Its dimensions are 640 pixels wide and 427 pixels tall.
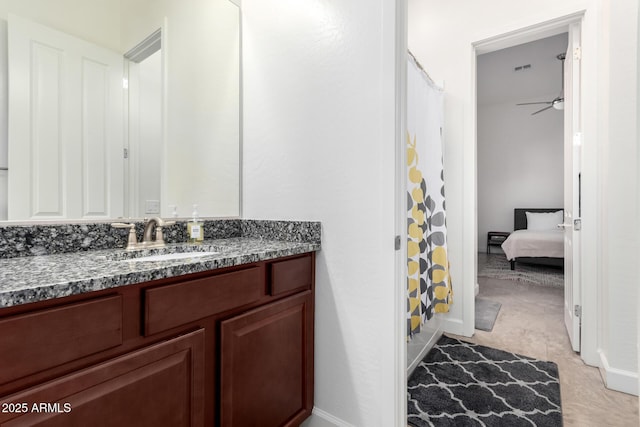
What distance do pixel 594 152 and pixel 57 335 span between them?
268 centimetres

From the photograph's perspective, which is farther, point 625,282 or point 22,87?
point 625,282

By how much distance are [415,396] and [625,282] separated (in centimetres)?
133

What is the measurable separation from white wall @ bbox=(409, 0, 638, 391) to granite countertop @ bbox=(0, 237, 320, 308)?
1.89m

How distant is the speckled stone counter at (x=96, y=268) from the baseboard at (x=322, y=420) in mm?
751

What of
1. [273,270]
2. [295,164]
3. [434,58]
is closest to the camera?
[273,270]

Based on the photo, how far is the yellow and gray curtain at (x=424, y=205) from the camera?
184 cm

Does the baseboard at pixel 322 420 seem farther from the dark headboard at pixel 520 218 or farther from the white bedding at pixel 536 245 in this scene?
the dark headboard at pixel 520 218

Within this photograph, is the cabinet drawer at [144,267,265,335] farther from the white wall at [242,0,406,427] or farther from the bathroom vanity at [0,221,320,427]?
the white wall at [242,0,406,427]

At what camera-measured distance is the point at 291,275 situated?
1.27m

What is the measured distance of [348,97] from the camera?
1334mm

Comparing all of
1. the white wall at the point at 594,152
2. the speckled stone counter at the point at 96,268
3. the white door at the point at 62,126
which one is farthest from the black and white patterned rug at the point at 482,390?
the white door at the point at 62,126

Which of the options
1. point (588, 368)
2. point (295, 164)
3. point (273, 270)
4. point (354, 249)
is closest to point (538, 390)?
point (588, 368)

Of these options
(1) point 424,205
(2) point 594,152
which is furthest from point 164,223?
(2) point 594,152

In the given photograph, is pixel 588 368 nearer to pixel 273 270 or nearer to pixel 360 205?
pixel 360 205
